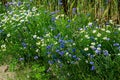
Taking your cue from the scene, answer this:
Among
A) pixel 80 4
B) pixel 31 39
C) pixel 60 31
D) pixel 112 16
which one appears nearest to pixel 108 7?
pixel 112 16

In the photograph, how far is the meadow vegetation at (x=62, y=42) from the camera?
3.95 m

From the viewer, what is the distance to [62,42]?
4.21 metres

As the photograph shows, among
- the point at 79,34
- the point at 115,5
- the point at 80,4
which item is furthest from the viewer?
the point at 80,4

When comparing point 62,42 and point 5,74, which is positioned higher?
point 62,42

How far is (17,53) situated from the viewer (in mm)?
4836

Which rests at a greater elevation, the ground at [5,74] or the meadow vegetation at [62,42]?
the meadow vegetation at [62,42]

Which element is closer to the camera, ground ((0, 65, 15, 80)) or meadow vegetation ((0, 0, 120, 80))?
meadow vegetation ((0, 0, 120, 80))

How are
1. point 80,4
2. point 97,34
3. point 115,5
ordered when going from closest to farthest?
point 97,34, point 115,5, point 80,4

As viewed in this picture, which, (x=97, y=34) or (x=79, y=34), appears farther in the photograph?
(x=79, y=34)

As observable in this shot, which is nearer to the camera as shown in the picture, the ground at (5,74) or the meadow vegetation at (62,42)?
the meadow vegetation at (62,42)

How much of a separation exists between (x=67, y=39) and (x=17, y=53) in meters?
0.86

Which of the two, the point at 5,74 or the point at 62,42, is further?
the point at 5,74

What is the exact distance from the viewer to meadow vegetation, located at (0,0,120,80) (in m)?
3.95

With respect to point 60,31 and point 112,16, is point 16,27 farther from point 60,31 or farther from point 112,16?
point 112,16
